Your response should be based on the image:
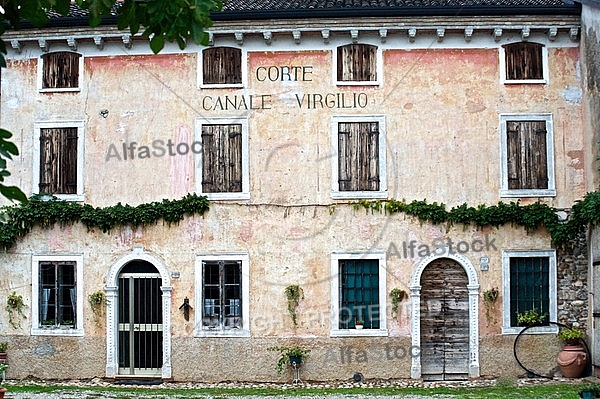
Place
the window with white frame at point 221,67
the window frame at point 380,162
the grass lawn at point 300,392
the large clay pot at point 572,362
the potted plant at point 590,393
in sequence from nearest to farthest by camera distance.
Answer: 1. the potted plant at point 590,393
2. the grass lawn at point 300,392
3. the large clay pot at point 572,362
4. the window frame at point 380,162
5. the window with white frame at point 221,67

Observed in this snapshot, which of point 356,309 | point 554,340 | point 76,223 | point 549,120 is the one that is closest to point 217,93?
point 76,223

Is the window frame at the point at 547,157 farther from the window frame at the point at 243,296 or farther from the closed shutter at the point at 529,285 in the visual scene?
the window frame at the point at 243,296

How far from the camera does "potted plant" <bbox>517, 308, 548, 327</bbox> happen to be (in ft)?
67.1

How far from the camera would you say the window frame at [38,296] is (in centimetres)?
2105

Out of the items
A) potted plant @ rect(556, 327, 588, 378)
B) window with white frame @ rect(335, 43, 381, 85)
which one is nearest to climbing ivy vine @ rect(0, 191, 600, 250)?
potted plant @ rect(556, 327, 588, 378)

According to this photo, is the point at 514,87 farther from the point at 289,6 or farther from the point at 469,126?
the point at 289,6

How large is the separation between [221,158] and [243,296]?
2.93 m

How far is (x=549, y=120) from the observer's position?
2083cm

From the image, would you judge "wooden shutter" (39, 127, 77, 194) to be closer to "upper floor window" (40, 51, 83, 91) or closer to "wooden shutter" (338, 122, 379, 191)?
"upper floor window" (40, 51, 83, 91)

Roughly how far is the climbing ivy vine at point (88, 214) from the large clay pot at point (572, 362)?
7909 millimetres

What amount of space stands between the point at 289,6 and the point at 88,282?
7.19 meters

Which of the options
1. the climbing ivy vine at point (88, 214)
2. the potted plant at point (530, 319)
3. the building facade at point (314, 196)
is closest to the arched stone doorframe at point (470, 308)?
the building facade at point (314, 196)

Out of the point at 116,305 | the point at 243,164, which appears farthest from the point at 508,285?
the point at 116,305

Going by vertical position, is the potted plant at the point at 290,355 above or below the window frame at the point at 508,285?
below
